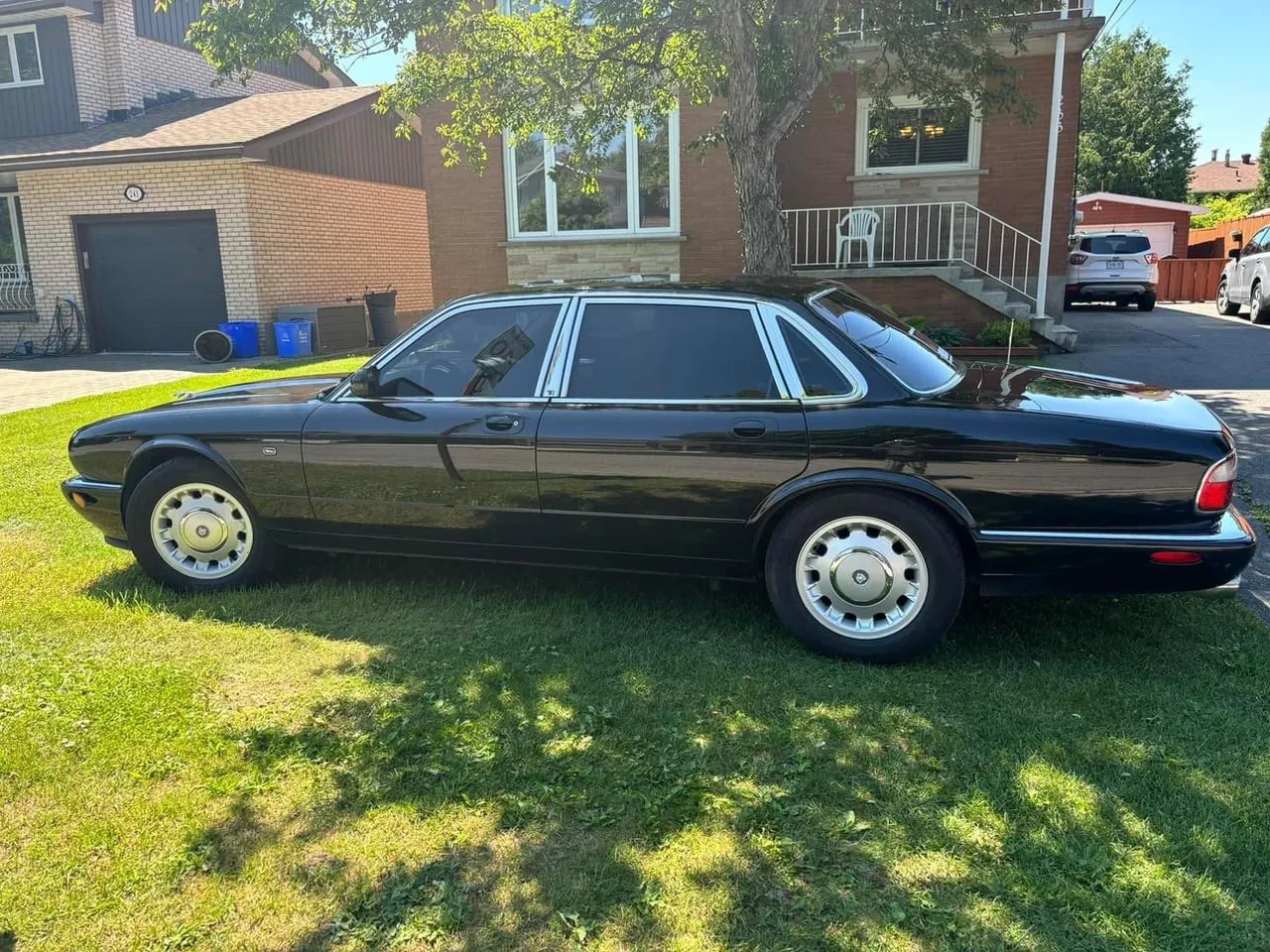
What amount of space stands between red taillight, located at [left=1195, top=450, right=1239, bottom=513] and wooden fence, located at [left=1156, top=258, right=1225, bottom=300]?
27.0 meters

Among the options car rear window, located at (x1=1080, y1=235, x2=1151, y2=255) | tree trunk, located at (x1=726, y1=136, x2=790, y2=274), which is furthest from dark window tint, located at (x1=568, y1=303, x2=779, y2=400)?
car rear window, located at (x1=1080, y1=235, x2=1151, y2=255)

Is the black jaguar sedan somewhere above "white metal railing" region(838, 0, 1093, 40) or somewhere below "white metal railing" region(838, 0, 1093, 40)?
below

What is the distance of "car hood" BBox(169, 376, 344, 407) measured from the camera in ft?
16.2

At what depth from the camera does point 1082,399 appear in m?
3.97

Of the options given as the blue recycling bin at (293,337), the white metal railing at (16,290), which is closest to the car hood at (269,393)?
the blue recycling bin at (293,337)

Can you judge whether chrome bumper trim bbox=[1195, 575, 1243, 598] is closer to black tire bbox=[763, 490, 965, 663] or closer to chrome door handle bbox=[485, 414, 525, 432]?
black tire bbox=[763, 490, 965, 663]

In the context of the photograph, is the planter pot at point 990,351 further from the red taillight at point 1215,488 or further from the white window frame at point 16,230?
the white window frame at point 16,230

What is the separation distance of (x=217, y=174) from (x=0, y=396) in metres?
5.77

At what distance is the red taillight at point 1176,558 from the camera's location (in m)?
3.53

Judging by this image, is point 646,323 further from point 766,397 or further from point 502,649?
point 502,649

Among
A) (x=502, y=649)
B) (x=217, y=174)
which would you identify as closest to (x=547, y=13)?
(x=502, y=649)

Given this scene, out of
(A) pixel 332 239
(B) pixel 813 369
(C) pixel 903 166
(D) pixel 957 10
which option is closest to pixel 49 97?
(A) pixel 332 239

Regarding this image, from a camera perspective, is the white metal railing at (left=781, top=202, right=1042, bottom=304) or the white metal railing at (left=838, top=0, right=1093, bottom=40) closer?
the white metal railing at (left=838, top=0, right=1093, bottom=40)

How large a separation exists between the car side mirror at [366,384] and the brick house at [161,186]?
40.9 feet
